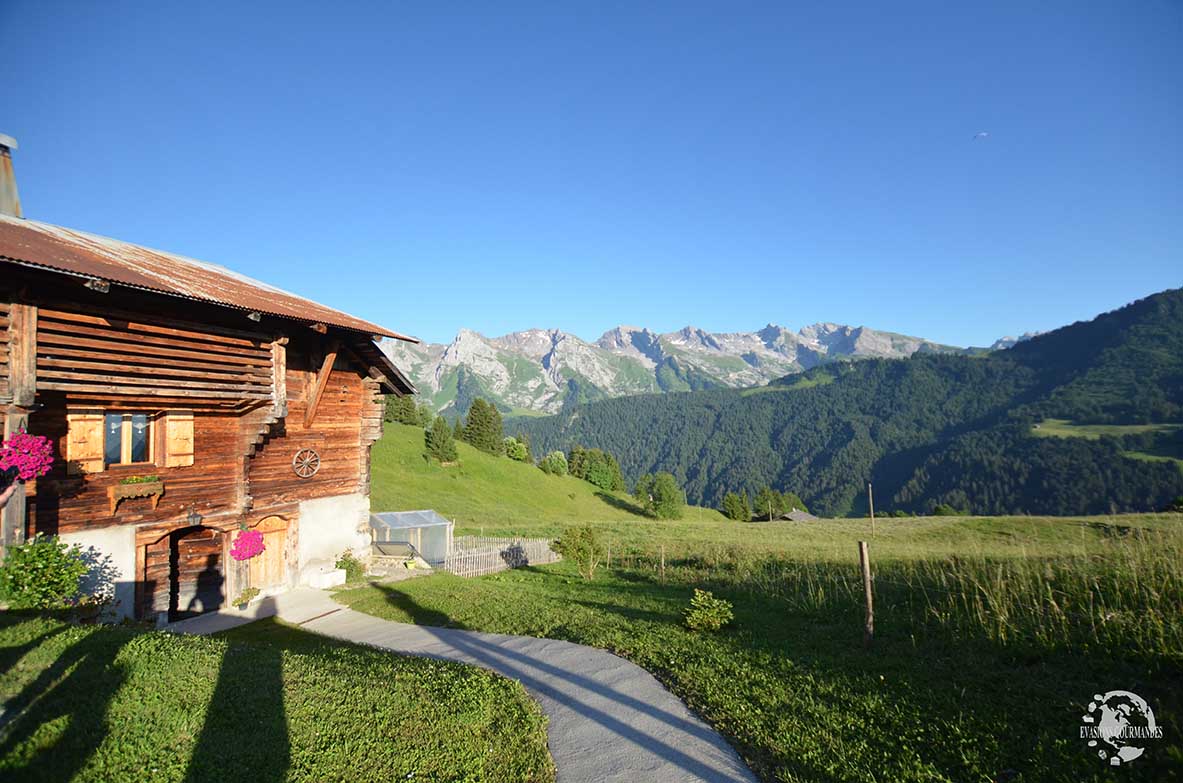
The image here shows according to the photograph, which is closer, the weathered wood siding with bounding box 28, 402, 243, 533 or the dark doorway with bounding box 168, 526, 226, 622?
the weathered wood siding with bounding box 28, 402, 243, 533

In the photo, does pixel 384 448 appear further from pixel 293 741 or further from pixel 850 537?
pixel 293 741

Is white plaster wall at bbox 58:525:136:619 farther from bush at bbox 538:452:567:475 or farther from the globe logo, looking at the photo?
bush at bbox 538:452:567:475

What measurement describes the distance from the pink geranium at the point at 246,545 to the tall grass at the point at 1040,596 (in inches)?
579

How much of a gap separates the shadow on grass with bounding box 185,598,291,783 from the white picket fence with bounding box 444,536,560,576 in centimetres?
1522

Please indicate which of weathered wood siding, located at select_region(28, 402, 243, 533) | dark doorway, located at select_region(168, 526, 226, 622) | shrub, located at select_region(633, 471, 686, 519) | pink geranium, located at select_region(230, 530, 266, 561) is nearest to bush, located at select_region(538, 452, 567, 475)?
shrub, located at select_region(633, 471, 686, 519)

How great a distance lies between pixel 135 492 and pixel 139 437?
58.5 inches

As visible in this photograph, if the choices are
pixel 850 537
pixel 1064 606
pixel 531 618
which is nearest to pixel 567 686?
pixel 531 618

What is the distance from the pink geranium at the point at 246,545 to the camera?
1606 centimetres

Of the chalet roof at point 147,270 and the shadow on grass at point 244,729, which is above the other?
the chalet roof at point 147,270

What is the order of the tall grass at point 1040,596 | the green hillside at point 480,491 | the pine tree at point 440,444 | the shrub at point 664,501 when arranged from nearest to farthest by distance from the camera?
the tall grass at point 1040,596, the green hillside at point 480,491, the pine tree at point 440,444, the shrub at point 664,501

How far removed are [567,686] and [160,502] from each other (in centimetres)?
1218

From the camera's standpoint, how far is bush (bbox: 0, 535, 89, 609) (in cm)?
1023

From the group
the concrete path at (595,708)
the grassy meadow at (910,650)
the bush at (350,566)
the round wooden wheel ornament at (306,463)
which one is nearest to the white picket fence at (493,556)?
the bush at (350,566)

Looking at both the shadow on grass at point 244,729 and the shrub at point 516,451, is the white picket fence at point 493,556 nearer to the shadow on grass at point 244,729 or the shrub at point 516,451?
the shadow on grass at point 244,729
